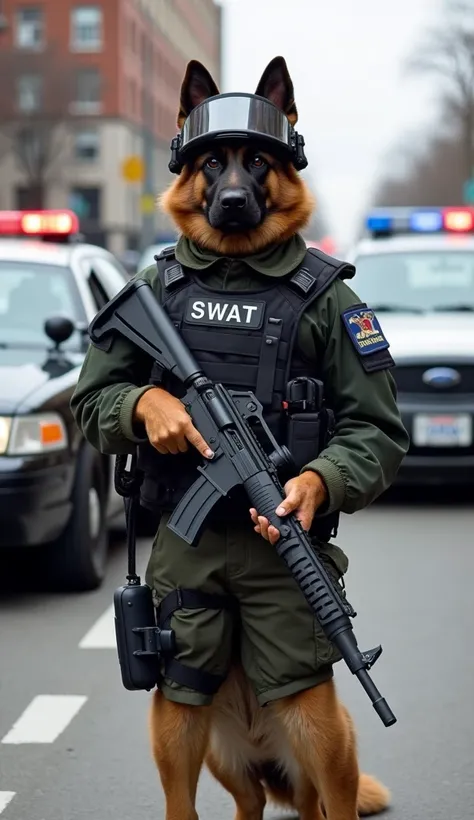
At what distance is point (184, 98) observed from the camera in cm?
388

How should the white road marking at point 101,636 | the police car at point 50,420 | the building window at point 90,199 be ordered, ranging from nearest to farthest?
1. the white road marking at point 101,636
2. the police car at point 50,420
3. the building window at point 90,199

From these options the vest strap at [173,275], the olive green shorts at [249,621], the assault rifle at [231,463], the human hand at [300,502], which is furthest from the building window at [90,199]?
the human hand at [300,502]

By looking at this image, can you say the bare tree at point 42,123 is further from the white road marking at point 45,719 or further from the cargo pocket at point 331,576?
the cargo pocket at point 331,576

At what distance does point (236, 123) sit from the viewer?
3709mm

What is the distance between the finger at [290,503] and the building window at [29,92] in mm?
73571

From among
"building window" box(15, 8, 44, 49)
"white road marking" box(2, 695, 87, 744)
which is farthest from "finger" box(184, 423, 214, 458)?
"building window" box(15, 8, 44, 49)

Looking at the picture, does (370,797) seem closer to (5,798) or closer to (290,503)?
(5,798)

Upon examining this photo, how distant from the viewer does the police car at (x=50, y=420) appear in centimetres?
710

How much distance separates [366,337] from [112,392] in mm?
624

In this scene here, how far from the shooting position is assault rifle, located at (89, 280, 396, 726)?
349 centimetres

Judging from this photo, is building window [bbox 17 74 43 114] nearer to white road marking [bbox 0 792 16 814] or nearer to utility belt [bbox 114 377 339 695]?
white road marking [bbox 0 792 16 814]

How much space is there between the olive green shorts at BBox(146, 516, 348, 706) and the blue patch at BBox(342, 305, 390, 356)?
1.65 ft

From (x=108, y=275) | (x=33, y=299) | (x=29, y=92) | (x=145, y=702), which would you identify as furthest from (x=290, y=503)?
(x=29, y=92)

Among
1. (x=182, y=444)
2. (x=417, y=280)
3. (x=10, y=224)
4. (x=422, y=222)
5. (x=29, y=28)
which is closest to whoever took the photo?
(x=182, y=444)
